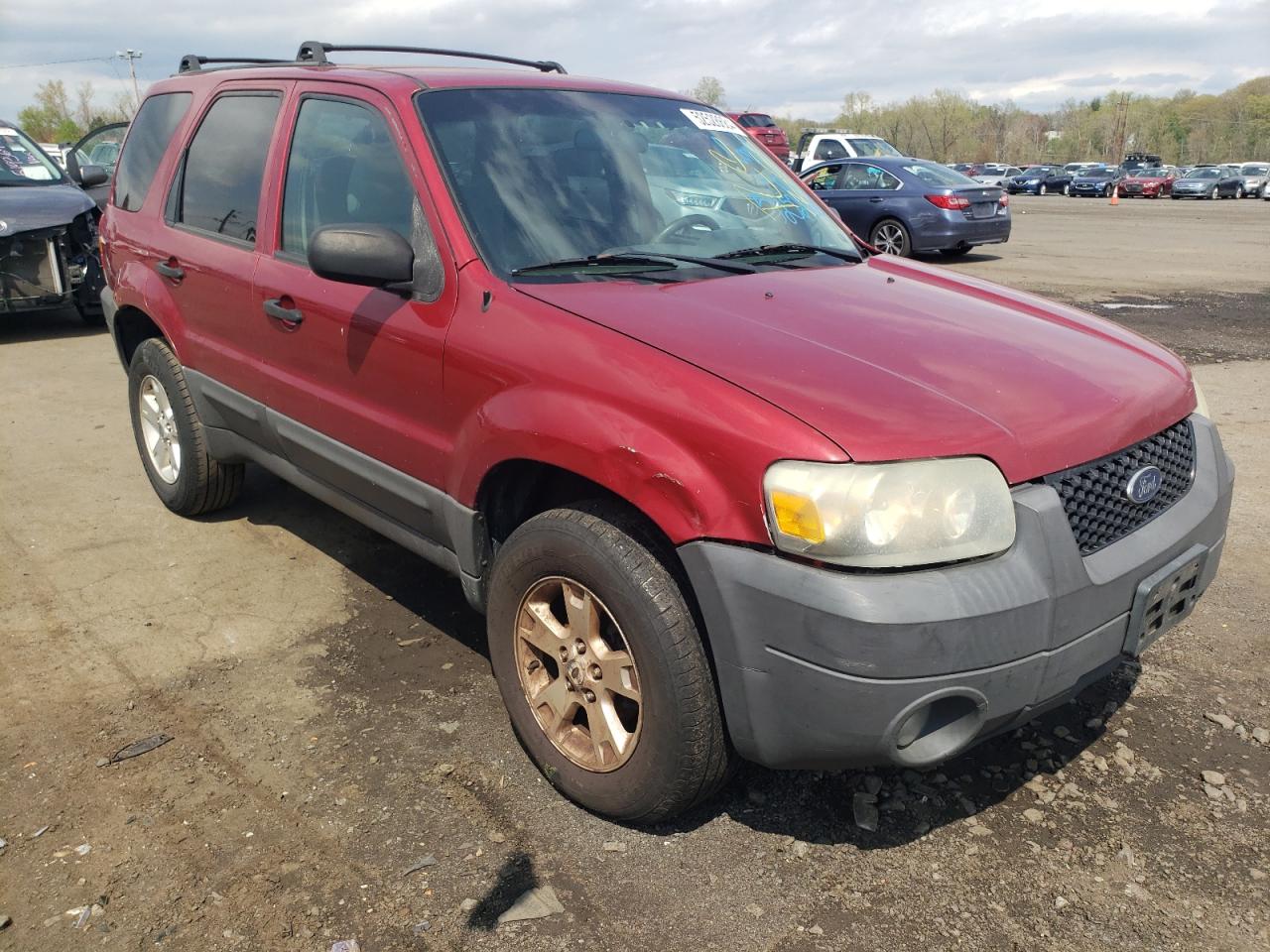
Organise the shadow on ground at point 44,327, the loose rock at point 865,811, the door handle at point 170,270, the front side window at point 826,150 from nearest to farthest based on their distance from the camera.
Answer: the loose rock at point 865,811 → the door handle at point 170,270 → the shadow on ground at point 44,327 → the front side window at point 826,150

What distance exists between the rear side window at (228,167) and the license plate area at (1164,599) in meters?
3.07

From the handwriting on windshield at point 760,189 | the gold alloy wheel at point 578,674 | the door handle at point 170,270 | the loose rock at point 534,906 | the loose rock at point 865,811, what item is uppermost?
the handwriting on windshield at point 760,189

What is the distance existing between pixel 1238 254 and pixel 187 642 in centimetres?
1667

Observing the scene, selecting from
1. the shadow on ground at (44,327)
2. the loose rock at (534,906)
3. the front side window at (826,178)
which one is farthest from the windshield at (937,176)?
the loose rock at (534,906)

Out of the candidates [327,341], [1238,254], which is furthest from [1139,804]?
[1238,254]

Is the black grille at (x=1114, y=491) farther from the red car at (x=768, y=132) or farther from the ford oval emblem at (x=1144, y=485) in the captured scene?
the red car at (x=768, y=132)

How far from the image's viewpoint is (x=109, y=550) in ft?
14.5

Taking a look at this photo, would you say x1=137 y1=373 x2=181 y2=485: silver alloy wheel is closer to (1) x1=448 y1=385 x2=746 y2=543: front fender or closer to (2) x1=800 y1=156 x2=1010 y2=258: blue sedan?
(1) x1=448 y1=385 x2=746 y2=543: front fender

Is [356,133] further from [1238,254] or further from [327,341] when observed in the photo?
[1238,254]

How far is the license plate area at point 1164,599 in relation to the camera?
93.2 inches

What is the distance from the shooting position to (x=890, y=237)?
1383 cm

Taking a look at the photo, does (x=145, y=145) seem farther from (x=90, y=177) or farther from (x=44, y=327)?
(x=44, y=327)

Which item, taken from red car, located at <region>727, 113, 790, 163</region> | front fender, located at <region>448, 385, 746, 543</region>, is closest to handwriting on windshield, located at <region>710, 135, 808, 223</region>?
front fender, located at <region>448, 385, 746, 543</region>

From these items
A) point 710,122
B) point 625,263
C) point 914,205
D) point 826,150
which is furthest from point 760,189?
point 826,150
